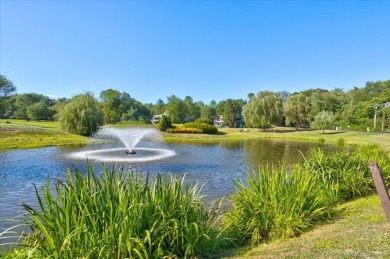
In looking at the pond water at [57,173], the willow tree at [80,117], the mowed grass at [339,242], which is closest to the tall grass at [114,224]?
the mowed grass at [339,242]

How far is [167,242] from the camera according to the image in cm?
512

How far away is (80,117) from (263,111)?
36.6 m

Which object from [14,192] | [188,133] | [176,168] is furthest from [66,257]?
[188,133]

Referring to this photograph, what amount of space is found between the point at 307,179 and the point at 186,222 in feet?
13.9

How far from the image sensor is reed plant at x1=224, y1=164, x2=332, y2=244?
21.6ft

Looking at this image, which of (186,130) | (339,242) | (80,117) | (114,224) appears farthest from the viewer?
(186,130)

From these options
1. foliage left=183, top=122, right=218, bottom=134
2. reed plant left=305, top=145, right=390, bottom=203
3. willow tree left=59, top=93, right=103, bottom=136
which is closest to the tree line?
willow tree left=59, top=93, right=103, bottom=136

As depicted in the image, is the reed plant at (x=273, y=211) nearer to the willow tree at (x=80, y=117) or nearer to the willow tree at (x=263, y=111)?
the willow tree at (x=80, y=117)

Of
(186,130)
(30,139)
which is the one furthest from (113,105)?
(30,139)

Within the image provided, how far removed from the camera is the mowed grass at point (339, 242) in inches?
192

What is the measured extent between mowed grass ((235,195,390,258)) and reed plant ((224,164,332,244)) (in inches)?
13.6

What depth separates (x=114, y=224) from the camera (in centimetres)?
441

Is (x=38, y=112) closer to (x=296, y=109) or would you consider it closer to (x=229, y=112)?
(x=229, y=112)

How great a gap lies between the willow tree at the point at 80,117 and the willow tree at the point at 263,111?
3165 centimetres
